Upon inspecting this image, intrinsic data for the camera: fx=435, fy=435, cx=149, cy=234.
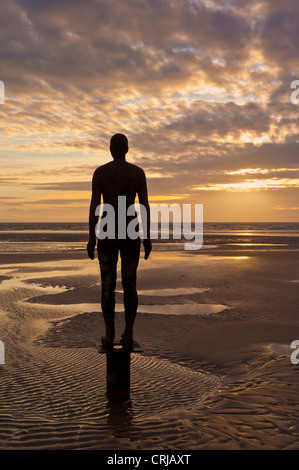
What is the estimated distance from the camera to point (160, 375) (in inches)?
250

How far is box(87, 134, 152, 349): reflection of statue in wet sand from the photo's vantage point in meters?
5.59

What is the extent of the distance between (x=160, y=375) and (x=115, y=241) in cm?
221

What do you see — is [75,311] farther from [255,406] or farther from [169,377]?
[255,406]

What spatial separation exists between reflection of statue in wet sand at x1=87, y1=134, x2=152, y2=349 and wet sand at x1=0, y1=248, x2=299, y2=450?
92 centimetres

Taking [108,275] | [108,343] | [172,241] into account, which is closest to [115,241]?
[108,275]

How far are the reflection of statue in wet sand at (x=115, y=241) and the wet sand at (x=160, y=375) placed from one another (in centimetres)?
92

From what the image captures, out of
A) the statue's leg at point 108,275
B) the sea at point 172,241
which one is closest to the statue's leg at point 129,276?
the statue's leg at point 108,275

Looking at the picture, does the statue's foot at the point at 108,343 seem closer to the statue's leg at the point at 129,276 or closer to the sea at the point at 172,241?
the statue's leg at the point at 129,276

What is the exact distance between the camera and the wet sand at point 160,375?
Answer: 179 inches

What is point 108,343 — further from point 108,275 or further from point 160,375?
point 160,375

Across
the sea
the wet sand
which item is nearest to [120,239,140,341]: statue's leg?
the wet sand

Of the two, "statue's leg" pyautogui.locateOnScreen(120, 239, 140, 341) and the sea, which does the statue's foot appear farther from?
the sea
